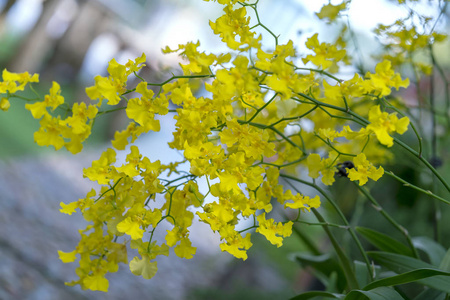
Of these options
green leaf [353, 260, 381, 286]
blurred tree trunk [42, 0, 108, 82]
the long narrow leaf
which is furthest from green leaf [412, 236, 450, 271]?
blurred tree trunk [42, 0, 108, 82]

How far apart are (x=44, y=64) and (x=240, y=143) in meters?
4.31

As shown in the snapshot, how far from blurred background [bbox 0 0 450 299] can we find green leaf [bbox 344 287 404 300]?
0.35 metres

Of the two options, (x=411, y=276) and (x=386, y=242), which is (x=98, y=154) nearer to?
(x=386, y=242)

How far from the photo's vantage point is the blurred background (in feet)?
5.16

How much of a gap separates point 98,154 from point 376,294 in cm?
317

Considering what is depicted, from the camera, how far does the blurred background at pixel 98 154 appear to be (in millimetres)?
1573

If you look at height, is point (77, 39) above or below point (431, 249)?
above

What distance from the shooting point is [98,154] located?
3.52 meters

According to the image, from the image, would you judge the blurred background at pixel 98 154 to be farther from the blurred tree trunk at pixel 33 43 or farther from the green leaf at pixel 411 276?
the green leaf at pixel 411 276

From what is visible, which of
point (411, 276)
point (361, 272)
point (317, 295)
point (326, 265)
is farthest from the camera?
Result: point (326, 265)

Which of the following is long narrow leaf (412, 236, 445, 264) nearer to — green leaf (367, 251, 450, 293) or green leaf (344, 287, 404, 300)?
green leaf (367, 251, 450, 293)

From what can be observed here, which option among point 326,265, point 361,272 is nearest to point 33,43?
point 326,265

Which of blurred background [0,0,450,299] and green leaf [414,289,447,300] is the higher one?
blurred background [0,0,450,299]

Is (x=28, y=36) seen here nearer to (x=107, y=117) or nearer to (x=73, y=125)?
(x=107, y=117)
